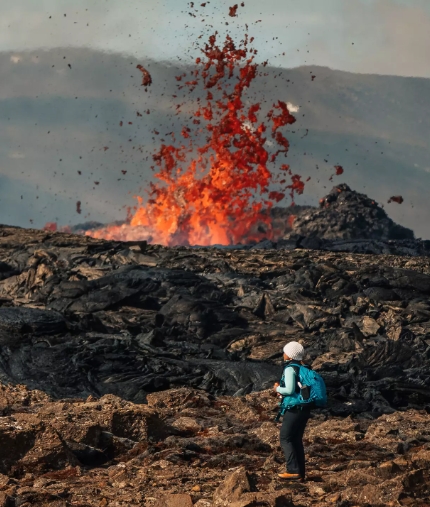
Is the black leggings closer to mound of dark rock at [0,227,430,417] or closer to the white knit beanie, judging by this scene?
the white knit beanie

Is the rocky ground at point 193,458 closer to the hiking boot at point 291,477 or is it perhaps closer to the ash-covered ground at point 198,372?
the ash-covered ground at point 198,372

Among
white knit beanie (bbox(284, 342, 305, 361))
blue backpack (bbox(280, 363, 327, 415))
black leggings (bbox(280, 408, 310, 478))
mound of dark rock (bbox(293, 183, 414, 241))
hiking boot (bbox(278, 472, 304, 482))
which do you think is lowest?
hiking boot (bbox(278, 472, 304, 482))

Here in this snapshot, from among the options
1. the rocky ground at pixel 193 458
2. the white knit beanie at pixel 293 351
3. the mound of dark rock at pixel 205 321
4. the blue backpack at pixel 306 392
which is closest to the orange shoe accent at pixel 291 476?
the rocky ground at pixel 193 458

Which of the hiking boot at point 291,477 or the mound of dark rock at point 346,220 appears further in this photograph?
the mound of dark rock at point 346,220

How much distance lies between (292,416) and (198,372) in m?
9.54

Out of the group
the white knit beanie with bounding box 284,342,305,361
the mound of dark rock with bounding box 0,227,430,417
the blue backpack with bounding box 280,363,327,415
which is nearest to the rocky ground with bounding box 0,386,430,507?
the blue backpack with bounding box 280,363,327,415

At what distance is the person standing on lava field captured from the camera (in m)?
10.3

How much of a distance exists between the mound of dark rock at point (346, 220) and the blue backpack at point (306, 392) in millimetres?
55457

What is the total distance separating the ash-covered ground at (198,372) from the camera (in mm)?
10508

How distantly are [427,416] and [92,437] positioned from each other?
789cm

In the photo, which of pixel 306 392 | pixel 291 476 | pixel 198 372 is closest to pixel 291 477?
pixel 291 476

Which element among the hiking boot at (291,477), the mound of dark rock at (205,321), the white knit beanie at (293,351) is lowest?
the hiking boot at (291,477)

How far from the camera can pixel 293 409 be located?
1036 cm

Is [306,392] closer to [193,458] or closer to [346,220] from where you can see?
[193,458]
